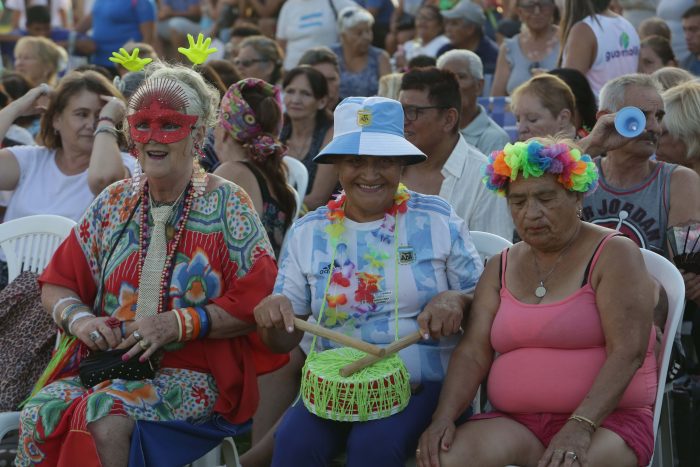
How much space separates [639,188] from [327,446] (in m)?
1.83

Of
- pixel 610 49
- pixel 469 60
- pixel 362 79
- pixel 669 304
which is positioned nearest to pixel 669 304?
pixel 669 304

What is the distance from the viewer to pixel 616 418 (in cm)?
334

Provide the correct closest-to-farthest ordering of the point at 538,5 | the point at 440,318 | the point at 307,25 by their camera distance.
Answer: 1. the point at 440,318
2. the point at 538,5
3. the point at 307,25

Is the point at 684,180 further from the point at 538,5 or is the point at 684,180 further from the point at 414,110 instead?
the point at 538,5

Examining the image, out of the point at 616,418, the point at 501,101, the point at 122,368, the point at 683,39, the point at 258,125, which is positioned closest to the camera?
the point at 616,418

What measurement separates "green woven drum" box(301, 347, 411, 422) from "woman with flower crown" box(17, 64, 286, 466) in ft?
1.70

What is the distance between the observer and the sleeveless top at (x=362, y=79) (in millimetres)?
8906

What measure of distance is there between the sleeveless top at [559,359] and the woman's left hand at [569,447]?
0.15 metres

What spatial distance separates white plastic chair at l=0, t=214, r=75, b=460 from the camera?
470 centimetres

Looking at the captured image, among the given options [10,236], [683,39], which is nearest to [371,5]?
[683,39]

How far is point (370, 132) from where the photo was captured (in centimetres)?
377

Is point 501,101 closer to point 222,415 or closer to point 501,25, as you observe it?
point 501,25

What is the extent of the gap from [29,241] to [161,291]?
3.81ft

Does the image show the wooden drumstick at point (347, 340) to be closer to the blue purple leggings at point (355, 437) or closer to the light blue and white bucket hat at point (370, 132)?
the blue purple leggings at point (355, 437)
